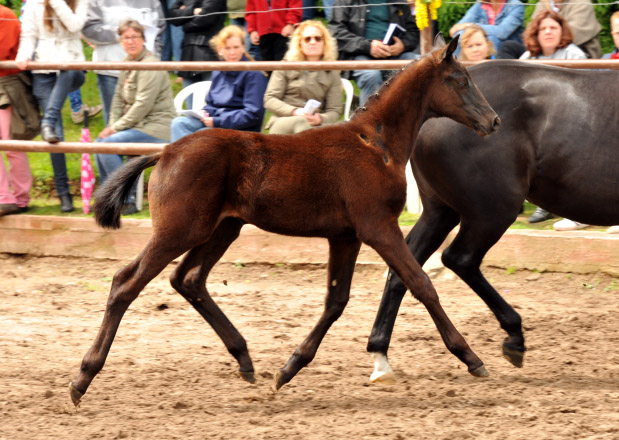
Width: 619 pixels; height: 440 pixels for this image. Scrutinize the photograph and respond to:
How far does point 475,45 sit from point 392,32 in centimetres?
82

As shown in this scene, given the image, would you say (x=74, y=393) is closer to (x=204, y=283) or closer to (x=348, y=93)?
(x=204, y=283)

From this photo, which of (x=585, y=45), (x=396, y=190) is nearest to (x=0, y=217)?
(x=396, y=190)

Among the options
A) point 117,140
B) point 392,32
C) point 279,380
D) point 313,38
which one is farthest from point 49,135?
point 279,380

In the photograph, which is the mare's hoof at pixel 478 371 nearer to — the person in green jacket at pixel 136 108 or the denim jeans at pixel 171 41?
the person in green jacket at pixel 136 108

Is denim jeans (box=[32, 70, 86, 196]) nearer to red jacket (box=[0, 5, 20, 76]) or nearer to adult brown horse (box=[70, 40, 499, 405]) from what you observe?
red jacket (box=[0, 5, 20, 76])

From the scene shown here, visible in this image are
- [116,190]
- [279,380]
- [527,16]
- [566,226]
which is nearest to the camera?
[116,190]

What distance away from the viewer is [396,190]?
424cm

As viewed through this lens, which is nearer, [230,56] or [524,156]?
[524,156]

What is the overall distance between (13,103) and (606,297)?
494cm

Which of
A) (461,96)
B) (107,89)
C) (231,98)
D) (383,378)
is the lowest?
(383,378)

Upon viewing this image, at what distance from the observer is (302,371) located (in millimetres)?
4941

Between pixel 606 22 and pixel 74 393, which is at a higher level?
pixel 606 22

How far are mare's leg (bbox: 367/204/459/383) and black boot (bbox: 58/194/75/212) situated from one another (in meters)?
3.81

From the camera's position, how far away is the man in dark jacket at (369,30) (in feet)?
25.4
